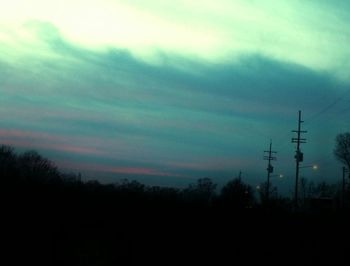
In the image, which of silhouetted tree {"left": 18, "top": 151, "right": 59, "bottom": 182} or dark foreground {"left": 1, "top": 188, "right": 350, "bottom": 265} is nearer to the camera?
dark foreground {"left": 1, "top": 188, "right": 350, "bottom": 265}

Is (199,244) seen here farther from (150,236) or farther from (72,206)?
(72,206)

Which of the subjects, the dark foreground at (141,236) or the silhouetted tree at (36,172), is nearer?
the dark foreground at (141,236)

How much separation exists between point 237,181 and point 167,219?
81.2m

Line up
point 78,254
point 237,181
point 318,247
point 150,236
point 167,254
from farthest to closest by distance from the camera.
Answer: point 237,181 < point 318,247 < point 150,236 < point 167,254 < point 78,254

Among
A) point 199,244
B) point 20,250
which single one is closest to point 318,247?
point 199,244

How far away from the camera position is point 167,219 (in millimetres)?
27266

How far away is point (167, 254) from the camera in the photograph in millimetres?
21938

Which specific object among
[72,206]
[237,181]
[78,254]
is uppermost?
[237,181]

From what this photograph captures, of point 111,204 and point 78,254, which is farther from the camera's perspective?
point 111,204

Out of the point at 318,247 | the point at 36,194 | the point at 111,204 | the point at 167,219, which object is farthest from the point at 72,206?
the point at 318,247

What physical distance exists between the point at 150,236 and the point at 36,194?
4.68 meters

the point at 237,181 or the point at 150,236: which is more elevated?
the point at 237,181

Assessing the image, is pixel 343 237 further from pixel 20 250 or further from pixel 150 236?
pixel 20 250

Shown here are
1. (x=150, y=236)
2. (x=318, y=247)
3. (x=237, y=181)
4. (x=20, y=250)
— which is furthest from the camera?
(x=237, y=181)
